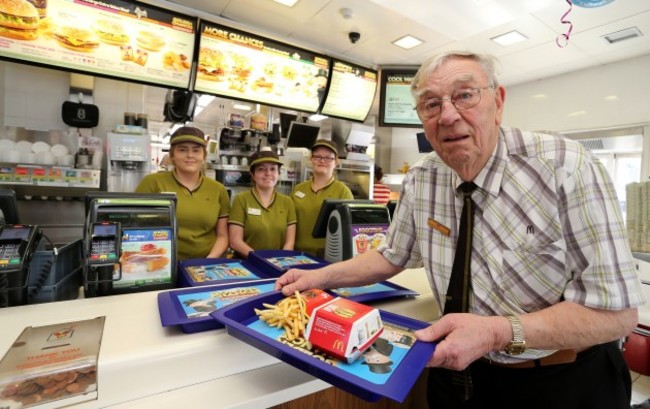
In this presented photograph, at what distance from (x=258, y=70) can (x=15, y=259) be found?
2907mm

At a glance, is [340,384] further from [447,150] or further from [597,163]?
[597,163]

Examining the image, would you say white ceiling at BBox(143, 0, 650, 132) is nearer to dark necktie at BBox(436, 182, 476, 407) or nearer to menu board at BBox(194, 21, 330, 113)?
menu board at BBox(194, 21, 330, 113)

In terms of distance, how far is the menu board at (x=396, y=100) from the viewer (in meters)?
4.36

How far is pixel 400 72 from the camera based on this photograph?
4.42 metres

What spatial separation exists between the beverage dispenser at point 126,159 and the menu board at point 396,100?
2.71m

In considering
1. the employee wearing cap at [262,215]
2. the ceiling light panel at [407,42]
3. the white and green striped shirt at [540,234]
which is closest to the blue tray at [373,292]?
the white and green striped shirt at [540,234]

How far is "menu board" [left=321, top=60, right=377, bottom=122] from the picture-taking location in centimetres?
412

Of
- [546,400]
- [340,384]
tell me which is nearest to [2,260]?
[340,384]

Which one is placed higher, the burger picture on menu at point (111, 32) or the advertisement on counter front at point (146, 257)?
the burger picture on menu at point (111, 32)

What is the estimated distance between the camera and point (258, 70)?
361 centimetres

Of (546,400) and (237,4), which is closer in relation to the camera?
(546,400)

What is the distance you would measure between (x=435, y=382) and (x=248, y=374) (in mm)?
791

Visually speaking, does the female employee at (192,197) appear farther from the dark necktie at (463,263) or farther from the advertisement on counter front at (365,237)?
the dark necktie at (463,263)

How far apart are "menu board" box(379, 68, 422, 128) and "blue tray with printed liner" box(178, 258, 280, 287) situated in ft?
10.0
